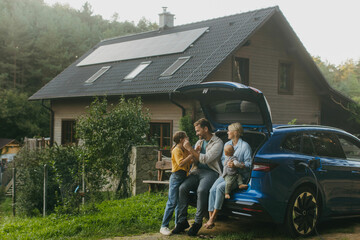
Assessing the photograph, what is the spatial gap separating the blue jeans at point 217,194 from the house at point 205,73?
31.9ft

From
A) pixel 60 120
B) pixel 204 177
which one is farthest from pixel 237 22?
pixel 204 177

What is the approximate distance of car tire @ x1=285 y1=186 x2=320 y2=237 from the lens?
22.0ft

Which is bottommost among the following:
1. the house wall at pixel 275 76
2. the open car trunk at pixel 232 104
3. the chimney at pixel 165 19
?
the open car trunk at pixel 232 104

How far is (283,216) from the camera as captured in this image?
6.62m

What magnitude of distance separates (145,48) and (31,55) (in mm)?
22645

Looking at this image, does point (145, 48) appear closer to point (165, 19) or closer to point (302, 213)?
point (165, 19)

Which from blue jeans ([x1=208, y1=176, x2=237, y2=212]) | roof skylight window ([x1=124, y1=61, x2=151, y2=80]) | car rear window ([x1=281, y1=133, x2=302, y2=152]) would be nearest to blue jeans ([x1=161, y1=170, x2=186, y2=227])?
blue jeans ([x1=208, y1=176, x2=237, y2=212])

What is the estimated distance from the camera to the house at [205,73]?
18.2 meters

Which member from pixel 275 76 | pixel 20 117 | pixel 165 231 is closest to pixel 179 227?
pixel 165 231

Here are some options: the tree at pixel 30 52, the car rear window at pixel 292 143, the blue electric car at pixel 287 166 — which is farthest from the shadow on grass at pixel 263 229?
the tree at pixel 30 52

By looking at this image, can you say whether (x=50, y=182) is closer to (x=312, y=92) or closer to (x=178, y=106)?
(x=178, y=106)

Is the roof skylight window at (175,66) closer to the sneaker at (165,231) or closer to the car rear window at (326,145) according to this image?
the car rear window at (326,145)

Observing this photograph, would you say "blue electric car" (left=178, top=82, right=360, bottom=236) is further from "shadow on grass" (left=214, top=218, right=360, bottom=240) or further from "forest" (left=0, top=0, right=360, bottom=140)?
"forest" (left=0, top=0, right=360, bottom=140)

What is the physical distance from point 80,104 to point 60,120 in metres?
2.26
